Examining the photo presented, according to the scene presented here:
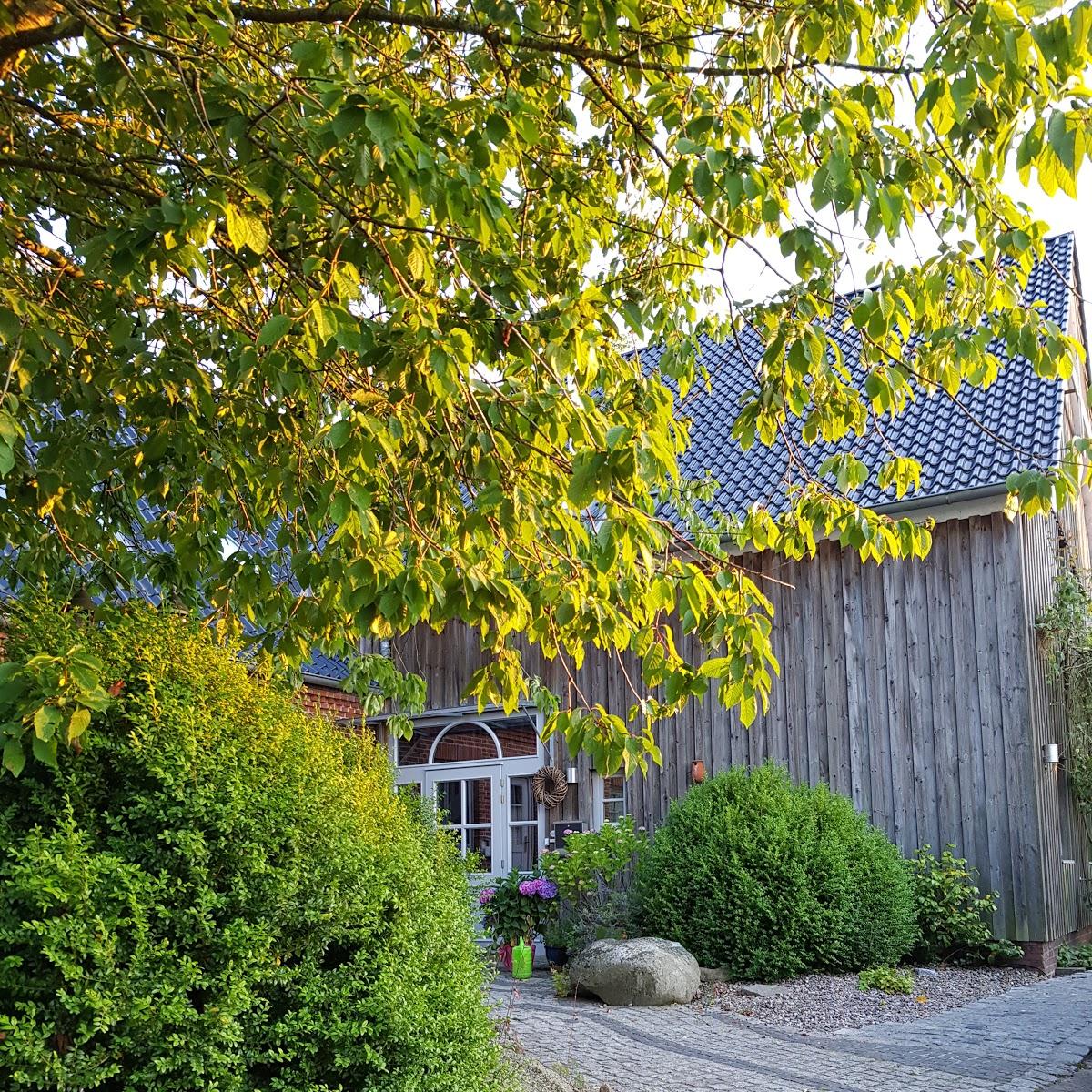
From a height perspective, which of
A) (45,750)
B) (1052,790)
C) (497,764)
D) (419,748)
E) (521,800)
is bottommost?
(521,800)

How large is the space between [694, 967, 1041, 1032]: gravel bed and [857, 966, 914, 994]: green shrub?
0.25ft

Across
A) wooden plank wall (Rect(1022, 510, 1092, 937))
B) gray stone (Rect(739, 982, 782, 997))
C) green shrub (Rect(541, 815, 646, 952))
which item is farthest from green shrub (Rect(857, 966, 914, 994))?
green shrub (Rect(541, 815, 646, 952))

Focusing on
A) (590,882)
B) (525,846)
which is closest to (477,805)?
(525,846)

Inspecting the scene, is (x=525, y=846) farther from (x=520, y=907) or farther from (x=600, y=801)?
(x=520, y=907)

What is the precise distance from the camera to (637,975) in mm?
9141

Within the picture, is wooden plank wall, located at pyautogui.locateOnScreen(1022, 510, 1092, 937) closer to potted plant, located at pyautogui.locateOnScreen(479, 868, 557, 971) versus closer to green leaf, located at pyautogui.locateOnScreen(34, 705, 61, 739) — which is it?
potted plant, located at pyautogui.locateOnScreen(479, 868, 557, 971)

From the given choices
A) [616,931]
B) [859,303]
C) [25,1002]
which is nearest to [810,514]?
[859,303]

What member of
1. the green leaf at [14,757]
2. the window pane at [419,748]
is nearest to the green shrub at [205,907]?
the green leaf at [14,757]

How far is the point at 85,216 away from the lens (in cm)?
497

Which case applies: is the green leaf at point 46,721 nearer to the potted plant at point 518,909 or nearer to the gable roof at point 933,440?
the gable roof at point 933,440

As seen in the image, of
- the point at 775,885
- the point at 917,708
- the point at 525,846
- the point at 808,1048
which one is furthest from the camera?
the point at 525,846

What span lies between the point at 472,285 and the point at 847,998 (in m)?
7.26

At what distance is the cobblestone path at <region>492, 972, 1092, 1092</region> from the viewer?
6340 mm

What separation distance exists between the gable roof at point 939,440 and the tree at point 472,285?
5.63m
